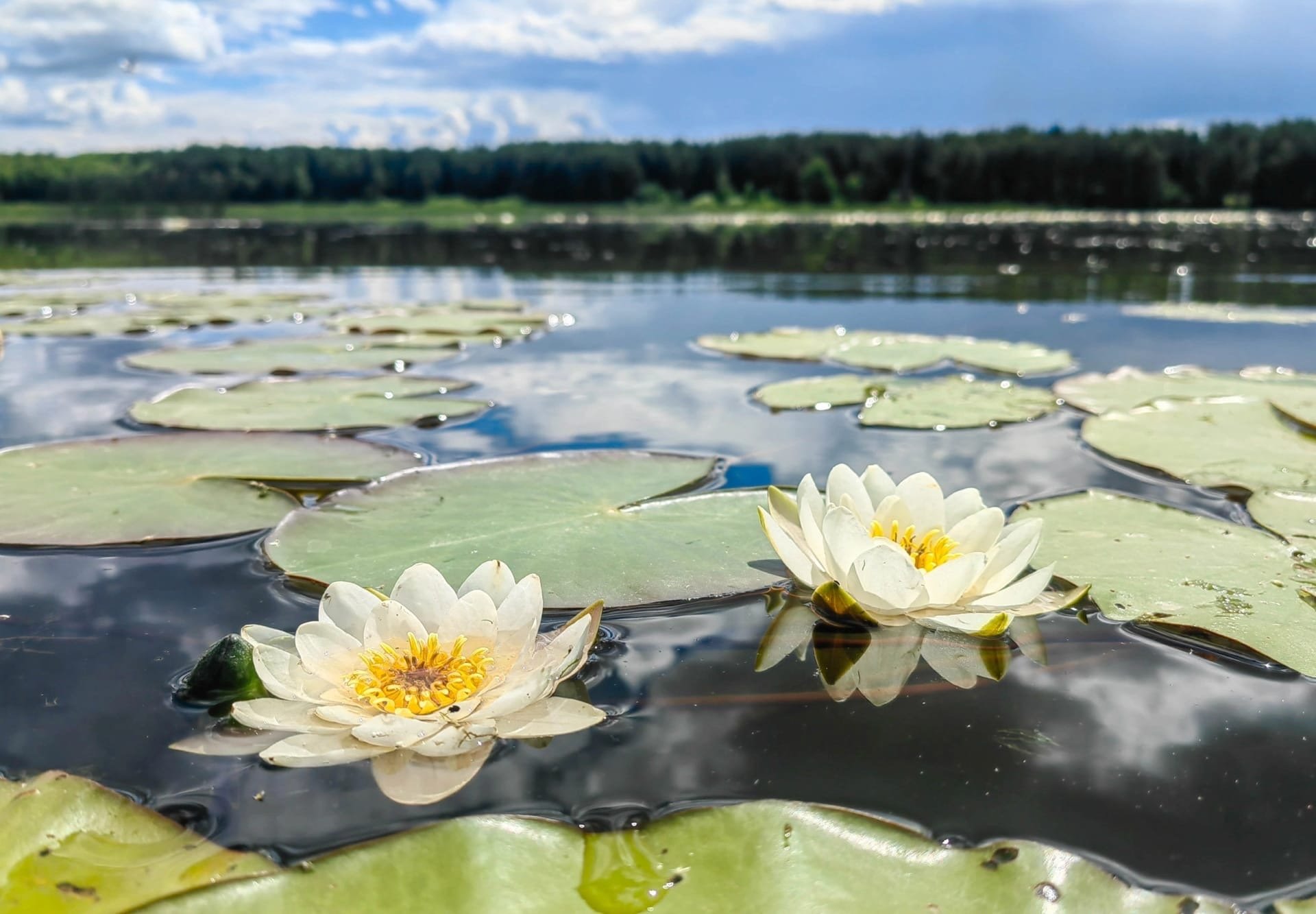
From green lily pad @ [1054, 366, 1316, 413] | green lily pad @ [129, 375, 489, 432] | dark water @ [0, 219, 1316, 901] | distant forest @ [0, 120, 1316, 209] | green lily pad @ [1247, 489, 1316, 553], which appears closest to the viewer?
dark water @ [0, 219, 1316, 901]

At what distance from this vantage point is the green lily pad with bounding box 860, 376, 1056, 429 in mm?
2498

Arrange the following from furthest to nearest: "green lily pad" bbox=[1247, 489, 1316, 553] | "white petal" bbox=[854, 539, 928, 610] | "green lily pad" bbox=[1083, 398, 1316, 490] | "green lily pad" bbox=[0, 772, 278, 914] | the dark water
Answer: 1. "green lily pad" bbox=[1083, 398, 1316, 490]
2. "green lily pad" bbox=[1247, 489, 1316, 553]
3. "white petal" bbox=[854, 539, 928, 610]
4. the dark water
5. "green lily pad" bbox=[0, 772, 278, 914]

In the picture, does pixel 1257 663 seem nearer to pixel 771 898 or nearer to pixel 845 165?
pixel 771 898

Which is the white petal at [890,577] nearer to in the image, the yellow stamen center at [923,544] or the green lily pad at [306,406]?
the yellow stamen center at [923,544]

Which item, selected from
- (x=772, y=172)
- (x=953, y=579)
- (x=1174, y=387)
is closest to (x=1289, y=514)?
(x=953, y=579)

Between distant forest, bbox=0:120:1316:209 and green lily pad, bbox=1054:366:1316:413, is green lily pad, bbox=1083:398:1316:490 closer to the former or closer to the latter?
green lily pad, bbox=1054:366:1316:413

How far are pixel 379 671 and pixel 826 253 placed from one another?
10403 mm

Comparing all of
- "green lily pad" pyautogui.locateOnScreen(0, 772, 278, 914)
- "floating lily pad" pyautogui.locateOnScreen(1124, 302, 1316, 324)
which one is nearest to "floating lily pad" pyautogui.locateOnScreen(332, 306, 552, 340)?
"floating lily pad" pyautogui.locateOnScreen(1124, 302, 1316, 324)

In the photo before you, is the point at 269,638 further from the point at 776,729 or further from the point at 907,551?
the point at 907,551

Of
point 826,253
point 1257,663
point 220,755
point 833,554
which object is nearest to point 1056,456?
point 1257,663

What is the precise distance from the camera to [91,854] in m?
0.84

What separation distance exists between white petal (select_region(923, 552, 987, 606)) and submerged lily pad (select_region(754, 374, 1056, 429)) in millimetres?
1266

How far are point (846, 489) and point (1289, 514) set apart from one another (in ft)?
2.99

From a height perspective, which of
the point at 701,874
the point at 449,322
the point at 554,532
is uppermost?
the point at 449,322
